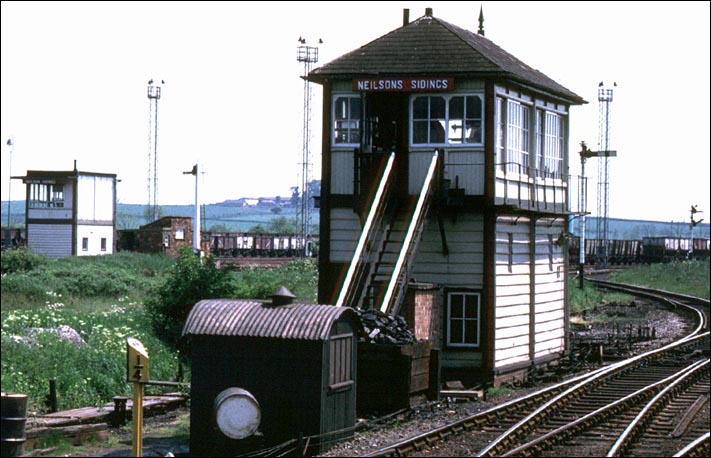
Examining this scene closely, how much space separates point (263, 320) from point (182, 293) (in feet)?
46.8

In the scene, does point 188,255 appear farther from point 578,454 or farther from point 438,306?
point 578,454

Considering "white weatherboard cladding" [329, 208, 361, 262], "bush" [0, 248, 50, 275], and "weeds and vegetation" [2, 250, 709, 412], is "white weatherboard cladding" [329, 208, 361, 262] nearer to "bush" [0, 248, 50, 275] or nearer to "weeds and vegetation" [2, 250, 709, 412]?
"weeds and vegetation" [2, 250, 709, 412]

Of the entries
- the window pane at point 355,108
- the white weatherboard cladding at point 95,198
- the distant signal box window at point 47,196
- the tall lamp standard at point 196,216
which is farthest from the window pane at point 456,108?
the distant signal box window at point 47,196

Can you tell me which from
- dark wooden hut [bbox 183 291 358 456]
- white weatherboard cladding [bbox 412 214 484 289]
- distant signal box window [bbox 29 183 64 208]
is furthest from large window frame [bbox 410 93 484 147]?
distant signal box window [bbox 29 183 64 208]

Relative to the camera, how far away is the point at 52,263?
49.9 metres

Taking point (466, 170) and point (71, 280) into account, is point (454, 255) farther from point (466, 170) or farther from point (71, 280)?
point (71, 280)

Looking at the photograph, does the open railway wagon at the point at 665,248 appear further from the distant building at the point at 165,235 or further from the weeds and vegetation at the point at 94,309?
the distant building at the point at 165,235

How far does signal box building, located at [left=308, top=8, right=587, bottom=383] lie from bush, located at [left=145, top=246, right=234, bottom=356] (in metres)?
6.64

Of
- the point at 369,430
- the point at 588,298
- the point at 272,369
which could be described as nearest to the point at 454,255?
the point at 369,430

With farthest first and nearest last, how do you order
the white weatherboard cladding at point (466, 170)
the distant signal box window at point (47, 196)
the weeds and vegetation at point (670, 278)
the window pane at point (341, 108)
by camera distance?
the distant signal box window at point (47, 196) → the weeds and vegetation at point (670, 278) → the window pane at point (341, 108) → the white weatherboard cladding at point (466, 170)

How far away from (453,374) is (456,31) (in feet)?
25.0

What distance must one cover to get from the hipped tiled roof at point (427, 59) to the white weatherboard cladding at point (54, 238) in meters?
45.2

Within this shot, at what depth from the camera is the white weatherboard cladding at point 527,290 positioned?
892 inches

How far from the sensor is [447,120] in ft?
72.9
